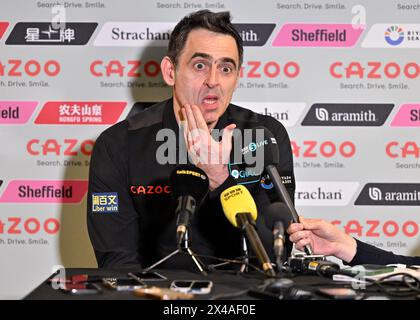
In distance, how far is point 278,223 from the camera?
55.4 inches

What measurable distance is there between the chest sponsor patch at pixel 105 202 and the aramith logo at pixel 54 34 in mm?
1202

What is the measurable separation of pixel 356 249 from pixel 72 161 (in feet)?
5.79

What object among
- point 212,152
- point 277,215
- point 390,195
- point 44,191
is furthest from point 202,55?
point 390,195

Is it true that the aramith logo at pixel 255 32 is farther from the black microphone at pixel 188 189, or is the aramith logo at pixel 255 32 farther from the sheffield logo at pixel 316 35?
the black microphone at pixel 188 189

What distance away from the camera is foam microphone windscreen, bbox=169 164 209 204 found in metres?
1.55

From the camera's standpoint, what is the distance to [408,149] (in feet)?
10.6

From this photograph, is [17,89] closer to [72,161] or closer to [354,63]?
[72,161]

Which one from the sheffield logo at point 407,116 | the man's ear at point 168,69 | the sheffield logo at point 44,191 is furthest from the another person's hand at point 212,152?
the sheffield logo at point 407,116

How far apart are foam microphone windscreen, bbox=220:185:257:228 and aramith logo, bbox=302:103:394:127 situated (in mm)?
1735

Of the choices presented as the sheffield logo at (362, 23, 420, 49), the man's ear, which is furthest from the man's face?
the sheffield logo at (362, 23, 420, 49)

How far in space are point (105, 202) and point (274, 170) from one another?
2.87ft

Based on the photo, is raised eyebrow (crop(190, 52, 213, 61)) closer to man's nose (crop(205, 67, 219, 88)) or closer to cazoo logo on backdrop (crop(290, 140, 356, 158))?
man's nose (crop(205, 67, 219, 88))
